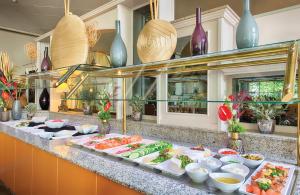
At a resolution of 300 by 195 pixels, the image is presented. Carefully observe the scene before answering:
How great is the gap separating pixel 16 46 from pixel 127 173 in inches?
139

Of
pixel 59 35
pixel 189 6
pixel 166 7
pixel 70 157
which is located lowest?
pixel 70 157

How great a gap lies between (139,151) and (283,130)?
0.78m

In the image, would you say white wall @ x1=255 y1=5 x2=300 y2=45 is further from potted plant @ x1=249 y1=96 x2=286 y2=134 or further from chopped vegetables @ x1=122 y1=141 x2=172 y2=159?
chopped vegetables @ x1=122 y1=141 x2=172 y2=159

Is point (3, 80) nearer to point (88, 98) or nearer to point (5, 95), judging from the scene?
point (5, 95)

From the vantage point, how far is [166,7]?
4.79 ft

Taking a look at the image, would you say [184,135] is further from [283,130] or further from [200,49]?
[200,49]

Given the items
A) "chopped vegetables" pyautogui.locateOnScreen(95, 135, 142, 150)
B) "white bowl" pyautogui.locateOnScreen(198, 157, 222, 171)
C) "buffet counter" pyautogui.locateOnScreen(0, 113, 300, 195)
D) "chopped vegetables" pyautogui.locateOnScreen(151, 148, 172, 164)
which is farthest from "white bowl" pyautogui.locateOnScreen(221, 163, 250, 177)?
"chopped vegetables" pyautogui.locateOnScreen(95, 135, 142, 150)

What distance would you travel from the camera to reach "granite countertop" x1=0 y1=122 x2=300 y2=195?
630 mm

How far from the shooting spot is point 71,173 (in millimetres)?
954

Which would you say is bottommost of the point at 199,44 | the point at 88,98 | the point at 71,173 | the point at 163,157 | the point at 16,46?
the point at 71,173

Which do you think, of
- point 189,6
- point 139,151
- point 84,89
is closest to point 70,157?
point 139,151

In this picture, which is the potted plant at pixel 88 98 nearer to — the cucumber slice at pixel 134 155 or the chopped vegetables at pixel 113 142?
the chopped vegetables at pixel 113 142

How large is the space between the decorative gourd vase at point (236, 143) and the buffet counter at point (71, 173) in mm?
266

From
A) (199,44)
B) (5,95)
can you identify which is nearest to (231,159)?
(199,44)
